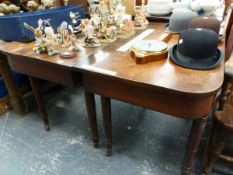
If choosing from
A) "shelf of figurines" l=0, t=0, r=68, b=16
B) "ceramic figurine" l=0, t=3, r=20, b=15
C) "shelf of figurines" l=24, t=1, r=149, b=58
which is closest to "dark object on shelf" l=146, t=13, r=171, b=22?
"shelf of figurines" l=24, t=1, r=149, b=58

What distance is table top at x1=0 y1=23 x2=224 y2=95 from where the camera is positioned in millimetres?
808

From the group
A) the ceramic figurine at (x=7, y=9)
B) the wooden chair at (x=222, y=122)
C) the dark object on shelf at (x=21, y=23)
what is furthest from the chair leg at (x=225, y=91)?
the ceramic figurine at (x=7, y=9)

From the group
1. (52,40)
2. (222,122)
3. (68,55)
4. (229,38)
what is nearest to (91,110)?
(68,55)

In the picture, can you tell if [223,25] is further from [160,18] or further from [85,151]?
[85,151]

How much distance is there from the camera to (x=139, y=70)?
94 cm

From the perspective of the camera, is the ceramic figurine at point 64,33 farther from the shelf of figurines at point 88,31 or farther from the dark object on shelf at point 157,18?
the dark object on shelf at point 157,18

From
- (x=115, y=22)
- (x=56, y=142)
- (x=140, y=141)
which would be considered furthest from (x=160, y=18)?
(x=56, y=142)

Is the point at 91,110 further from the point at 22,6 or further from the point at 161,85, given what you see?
the point at 22,6

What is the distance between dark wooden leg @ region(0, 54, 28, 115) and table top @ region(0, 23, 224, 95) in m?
0.32

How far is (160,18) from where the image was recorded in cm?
164

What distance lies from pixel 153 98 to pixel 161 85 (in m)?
0.10

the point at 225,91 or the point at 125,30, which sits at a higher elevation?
the point at 125,30

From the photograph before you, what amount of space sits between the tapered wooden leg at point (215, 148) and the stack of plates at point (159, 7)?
1.02 meters

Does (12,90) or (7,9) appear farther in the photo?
(12,90)
